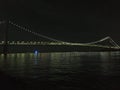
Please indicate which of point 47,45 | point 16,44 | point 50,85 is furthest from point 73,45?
point 50,85

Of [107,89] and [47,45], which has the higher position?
[47,45]

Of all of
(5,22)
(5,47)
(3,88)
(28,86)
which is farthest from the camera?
(5,22)

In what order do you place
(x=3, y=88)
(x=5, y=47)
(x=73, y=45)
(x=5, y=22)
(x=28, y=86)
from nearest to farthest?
(x=3, y=88)
(x=28, y=86)
(x=5, y=47)
(x=5, y=22)
(x=73, y=45)

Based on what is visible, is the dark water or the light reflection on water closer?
the dark water

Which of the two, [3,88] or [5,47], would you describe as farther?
[5,47]

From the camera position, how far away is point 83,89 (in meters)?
16.8

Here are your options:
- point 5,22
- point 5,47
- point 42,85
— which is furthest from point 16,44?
point 42,85

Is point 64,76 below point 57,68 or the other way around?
below

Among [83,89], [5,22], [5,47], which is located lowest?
[83,89]

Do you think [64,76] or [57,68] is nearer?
[64,76]

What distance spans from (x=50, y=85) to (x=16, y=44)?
75264 mm

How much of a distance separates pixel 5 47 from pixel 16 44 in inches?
170

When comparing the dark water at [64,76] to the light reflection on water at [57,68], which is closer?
the dark water at [64,76]

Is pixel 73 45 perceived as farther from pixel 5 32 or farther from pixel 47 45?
pixel 5 32
